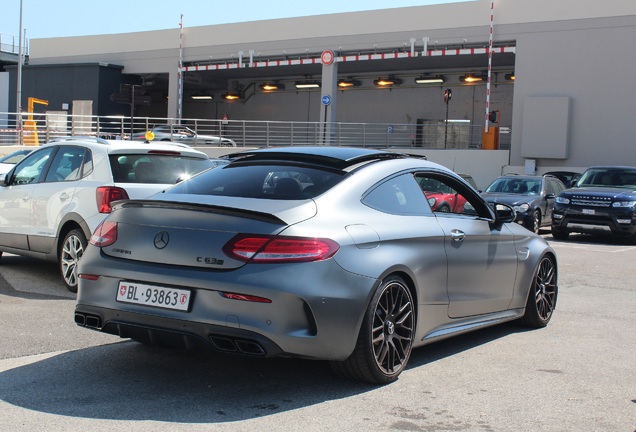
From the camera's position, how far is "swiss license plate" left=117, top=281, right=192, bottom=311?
15.4ft

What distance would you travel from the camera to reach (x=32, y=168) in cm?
936

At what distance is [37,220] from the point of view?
8922 mm

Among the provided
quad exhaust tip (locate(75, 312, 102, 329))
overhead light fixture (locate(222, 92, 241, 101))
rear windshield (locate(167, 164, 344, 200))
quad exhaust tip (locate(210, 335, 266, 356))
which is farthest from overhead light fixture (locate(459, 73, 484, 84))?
quad exhaust tip (locate(210, 335, 266, 356))

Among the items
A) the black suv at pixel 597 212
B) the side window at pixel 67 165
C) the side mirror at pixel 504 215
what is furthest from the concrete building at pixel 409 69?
the side mirror at pixel 504 215

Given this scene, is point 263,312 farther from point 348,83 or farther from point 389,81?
point 348,83

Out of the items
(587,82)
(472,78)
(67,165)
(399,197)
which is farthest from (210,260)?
(472,78)

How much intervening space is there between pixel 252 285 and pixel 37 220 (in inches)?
202

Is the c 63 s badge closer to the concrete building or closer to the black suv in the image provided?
the black suv

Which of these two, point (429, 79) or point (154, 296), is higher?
point (429, 79)

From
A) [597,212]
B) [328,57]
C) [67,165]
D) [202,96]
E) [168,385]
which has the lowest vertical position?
[168,385]

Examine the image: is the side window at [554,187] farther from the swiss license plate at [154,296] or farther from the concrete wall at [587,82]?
the swiss license plate at [154,296]

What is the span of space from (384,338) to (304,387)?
22.5 inches

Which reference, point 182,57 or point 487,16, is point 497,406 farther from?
point 182,57

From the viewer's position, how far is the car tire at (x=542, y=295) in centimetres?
722
